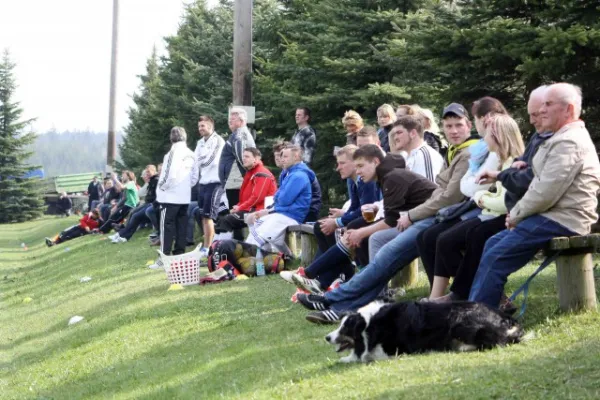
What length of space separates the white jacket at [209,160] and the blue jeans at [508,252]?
10.1m

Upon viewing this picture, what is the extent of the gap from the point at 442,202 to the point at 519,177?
141cm

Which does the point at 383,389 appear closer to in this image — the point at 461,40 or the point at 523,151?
the point at 523,151

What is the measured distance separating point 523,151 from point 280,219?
6146 millimetres

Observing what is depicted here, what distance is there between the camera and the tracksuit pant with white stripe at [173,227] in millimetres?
17156

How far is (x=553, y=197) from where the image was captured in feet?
25.0

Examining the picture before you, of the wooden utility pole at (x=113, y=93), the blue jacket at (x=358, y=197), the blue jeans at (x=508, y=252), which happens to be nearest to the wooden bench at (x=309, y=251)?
the blue jacket at (x=358, y=197)

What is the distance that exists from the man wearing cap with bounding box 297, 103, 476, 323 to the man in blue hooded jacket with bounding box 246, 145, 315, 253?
463 centimetres

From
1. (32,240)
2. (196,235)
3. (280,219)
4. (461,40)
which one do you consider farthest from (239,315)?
(32,240)

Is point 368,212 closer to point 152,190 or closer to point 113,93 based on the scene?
point 152,190

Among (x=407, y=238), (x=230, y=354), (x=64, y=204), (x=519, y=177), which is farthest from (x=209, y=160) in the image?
(x=64, y=204)

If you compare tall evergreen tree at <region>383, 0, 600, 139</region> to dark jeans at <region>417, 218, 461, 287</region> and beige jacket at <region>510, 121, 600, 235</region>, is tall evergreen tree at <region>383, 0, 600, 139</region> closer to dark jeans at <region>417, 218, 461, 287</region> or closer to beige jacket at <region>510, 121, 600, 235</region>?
dark jeans at <region>417, 218, 461, 287</region>

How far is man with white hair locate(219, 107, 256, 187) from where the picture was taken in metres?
16.7

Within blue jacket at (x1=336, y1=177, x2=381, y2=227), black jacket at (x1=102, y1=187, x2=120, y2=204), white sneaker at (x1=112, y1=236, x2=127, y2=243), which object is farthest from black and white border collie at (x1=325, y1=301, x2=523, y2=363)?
black jacket at (x1=102, y1=187, x2=120, y2=204)

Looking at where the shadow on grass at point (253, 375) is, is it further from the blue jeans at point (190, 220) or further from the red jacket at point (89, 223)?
the red jacket at point (89, 223)
